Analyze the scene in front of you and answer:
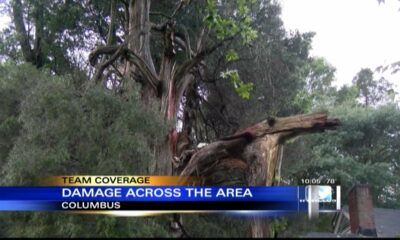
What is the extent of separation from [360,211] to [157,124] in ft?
44.5

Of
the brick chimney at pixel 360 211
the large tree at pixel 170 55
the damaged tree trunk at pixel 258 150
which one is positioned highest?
the large tree at pixel 170 55

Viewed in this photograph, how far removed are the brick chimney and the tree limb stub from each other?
34.2 ft

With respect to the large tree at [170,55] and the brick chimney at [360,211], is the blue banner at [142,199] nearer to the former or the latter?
the large tree at [170,55]

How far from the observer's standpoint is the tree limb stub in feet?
32.2

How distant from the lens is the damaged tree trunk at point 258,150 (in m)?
9.91

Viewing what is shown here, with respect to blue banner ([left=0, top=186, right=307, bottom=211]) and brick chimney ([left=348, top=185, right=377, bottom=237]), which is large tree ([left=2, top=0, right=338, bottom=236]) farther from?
brick chimney ([left=348, top=185, right=377, bottom=237])

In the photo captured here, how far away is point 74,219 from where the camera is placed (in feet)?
26.6

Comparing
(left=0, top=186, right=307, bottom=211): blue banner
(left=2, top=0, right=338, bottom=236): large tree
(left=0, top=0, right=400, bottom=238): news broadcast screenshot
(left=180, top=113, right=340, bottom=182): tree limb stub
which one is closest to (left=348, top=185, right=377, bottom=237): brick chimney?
(left=0, top=0, right=400, bottom=238): news broadcast screenshot

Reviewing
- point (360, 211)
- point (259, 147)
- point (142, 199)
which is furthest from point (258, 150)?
point (360, 211)

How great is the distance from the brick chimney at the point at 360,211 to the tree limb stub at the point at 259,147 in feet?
34.2

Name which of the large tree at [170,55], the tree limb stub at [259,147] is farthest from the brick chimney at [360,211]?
the tree limb stub at [259,147]

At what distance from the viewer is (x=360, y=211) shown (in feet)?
68.1

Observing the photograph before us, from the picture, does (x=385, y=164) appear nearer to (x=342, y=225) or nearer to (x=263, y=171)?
(x=342, y=225)

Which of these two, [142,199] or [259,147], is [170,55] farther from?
[142,199]
